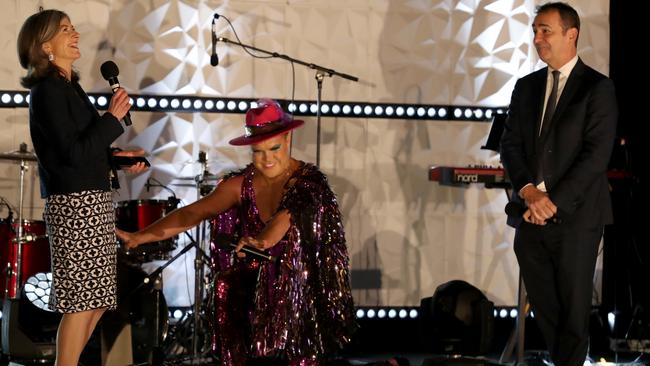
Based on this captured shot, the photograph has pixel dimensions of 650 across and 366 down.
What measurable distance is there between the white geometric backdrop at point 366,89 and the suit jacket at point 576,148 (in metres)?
2.16

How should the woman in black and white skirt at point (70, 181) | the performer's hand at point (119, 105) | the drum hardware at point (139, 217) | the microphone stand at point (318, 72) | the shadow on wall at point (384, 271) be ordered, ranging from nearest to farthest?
the woman in black and white skirt at point (70, 181)
the performer's hand at point (119, 105)
the drum hardware at point (139, 217)
the microphone stand at point (318, 72)
the shadow on wall at point (384, 271)

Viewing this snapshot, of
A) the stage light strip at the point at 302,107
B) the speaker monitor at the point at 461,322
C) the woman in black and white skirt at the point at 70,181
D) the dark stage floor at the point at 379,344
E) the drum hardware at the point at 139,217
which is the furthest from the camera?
the stage light strip at the point at 302,107

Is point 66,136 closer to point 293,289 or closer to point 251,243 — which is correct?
point 251,243

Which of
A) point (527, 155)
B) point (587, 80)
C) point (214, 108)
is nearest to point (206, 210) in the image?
point (527, 155)

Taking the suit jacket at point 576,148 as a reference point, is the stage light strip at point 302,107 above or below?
above

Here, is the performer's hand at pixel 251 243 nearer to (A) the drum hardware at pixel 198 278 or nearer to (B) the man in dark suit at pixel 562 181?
(B) the man in dark suit at pixel 562 181

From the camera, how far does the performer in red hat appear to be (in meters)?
4.21

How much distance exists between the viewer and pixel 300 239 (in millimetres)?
4238

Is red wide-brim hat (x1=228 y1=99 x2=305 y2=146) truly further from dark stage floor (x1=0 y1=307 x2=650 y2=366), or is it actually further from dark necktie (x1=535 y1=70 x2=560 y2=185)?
dark stage floor (x1=0 y1=307 x2=650 y2=366)

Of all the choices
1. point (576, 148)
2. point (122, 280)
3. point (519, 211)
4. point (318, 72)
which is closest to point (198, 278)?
point (122, 280)

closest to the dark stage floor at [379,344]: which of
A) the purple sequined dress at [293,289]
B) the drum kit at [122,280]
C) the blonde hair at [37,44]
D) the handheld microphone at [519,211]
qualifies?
the drum kit at [122,280]

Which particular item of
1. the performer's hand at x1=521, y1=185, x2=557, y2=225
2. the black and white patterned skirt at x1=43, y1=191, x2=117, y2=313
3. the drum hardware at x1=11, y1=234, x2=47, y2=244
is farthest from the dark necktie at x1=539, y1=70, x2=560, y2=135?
the drum hardware at x1=11, y1=234, x2=47, y2=244

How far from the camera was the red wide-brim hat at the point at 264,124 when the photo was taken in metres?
4.24

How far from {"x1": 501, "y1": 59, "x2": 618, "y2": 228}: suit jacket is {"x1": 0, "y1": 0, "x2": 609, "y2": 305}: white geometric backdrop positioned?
2.16 metres
